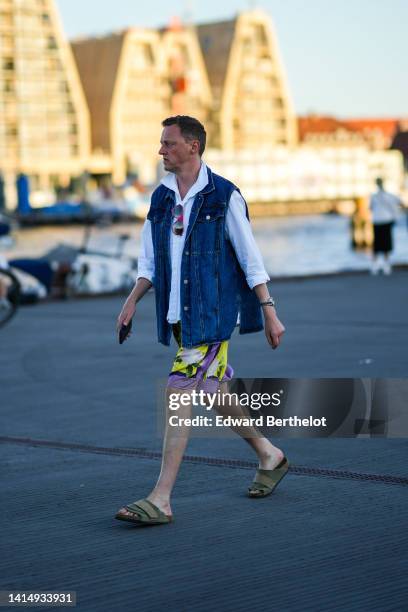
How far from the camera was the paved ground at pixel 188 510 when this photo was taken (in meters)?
4.54

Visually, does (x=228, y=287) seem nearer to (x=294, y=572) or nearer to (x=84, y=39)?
(x=294, y=572)

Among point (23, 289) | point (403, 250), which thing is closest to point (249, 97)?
point (403, 250)

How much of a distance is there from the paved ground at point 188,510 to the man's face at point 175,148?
1487mm

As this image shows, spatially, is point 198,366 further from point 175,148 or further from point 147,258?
point 175,148

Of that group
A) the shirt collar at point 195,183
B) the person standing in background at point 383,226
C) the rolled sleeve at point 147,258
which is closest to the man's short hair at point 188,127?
the shirt collar at point 195,183

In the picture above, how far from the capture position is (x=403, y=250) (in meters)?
55.5

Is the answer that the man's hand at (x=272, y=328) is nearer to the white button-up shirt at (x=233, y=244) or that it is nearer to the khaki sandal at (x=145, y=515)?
the white button-up shirt at (x=233, y=244)

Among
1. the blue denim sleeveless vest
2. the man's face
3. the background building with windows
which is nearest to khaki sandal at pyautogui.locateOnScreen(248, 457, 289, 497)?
the blue denim sleeveless vest

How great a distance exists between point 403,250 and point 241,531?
167ft

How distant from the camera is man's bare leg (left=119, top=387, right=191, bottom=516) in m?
5.53

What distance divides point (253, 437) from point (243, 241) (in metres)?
0.93

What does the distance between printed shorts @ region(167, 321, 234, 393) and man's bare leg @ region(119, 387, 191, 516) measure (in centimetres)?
5

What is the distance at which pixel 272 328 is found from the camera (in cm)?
554

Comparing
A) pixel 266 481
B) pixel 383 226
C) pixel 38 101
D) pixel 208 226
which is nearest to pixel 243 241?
pixel 208 226
